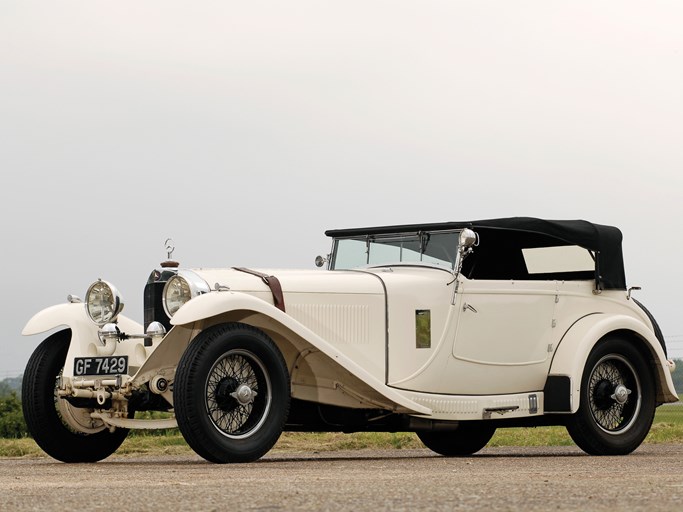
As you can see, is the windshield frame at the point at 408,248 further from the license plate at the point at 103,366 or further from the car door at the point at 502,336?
the license plate at the point at 103,366

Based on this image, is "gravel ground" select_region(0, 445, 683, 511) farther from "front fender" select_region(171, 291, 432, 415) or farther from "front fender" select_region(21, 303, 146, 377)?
"front fender" select_region(21, 303, 146, 377)

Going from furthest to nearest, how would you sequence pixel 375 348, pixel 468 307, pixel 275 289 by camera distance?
pixel 468 307 → pixel 375 348 → pixel 275 289

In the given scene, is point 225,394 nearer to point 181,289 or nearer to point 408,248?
point 181,289

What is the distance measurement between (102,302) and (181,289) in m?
1.06

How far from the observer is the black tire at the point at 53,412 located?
983cm

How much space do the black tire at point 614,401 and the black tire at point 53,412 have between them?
394 cm

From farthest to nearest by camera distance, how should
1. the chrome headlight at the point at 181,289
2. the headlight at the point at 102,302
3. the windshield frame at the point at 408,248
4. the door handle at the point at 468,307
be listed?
the windshield frame at the point at 408,248 → the door handle at the point at 468,307 → the headlight at the point at 102,302 → the chrome headlight at the point at 181,289

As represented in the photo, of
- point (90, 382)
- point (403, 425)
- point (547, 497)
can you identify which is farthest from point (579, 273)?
point (547, 497)

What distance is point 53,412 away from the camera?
32.4 feet

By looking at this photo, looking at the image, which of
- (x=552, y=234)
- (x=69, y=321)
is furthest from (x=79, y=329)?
(x=552, y=234)

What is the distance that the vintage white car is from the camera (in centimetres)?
863

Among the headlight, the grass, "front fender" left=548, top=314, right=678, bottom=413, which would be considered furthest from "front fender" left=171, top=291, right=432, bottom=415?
the grass

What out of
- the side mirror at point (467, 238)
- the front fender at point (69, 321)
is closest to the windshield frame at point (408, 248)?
the side mirror at point (467, 238)

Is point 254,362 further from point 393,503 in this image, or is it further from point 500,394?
point 393,503
